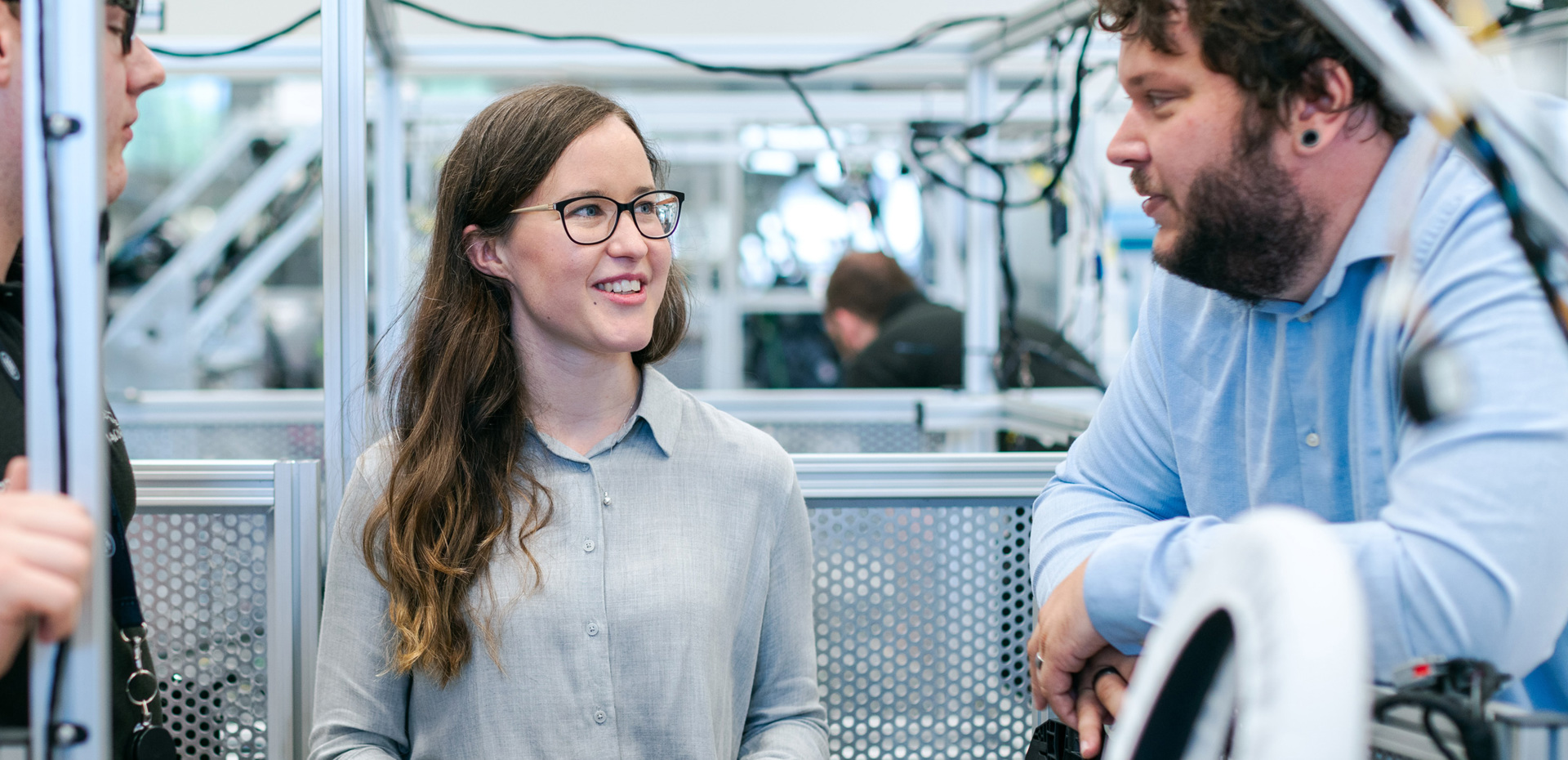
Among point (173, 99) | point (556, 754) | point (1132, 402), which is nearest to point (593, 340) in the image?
point (556, 754)

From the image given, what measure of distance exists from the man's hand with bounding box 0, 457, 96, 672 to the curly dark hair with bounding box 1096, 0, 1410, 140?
0.73 metres

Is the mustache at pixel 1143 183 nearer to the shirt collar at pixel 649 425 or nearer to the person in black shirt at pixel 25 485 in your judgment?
the shirt collar at pixel 649 425

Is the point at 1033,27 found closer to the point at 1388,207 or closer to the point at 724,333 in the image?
the point at 1388,207

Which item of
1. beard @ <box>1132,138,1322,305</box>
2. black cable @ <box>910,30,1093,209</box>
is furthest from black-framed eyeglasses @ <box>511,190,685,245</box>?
black cable @ <box>910,30,1093,209</box>

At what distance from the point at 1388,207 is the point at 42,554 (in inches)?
31.9

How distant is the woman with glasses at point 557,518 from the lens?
3.18 feet

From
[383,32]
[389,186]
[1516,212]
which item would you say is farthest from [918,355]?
[1516,212]

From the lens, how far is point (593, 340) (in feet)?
3.37

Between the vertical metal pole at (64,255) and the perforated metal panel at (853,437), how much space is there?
171 centimetres

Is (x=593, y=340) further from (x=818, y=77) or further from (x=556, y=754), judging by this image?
(x=818, y=77)

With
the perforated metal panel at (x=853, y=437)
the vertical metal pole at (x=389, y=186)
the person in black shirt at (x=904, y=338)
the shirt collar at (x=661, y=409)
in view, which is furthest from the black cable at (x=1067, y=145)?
the vertical metal pole at (x=389, y=186)

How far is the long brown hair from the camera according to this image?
967 millimetres

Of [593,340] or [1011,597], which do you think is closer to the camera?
[593,340]

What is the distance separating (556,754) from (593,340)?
1.20 feet
